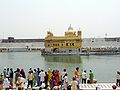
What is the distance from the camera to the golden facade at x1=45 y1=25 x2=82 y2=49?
7150 cm

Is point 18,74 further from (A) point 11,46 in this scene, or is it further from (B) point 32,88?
(A) point 11,46

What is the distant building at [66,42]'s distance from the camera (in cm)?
7156

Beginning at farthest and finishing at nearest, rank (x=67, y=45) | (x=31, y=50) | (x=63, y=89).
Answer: (x=31, y=50) < (x=67, y=45) < (x=63, y=89)

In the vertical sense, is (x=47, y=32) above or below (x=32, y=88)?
above

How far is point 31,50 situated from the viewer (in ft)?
335

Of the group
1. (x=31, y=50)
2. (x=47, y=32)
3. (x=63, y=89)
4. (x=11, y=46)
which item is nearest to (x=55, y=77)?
(x=63, y=89)

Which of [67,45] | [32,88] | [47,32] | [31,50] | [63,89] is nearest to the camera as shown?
[63,89]

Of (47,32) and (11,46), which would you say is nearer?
(47,32)

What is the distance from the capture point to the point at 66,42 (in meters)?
72.1

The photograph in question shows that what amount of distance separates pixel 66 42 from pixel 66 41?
274 mm

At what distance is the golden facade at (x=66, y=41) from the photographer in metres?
71.5

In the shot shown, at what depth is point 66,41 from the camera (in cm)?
7225

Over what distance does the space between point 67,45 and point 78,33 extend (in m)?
4.02

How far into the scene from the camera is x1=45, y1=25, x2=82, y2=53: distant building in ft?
235
